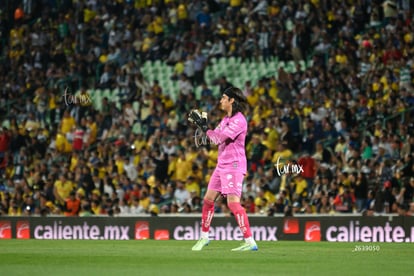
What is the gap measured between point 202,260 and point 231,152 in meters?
2.03

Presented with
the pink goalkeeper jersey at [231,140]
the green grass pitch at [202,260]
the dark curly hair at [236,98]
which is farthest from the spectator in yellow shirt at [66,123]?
the dark curly hair at [236,98]

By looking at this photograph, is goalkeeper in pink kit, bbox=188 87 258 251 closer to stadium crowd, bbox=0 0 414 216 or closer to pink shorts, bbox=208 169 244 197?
pink shorts, bbox=208 169 244 197

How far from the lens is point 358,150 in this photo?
2378 cm

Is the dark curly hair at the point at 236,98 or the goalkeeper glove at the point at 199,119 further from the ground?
the dark curly hair at the point at 236,98

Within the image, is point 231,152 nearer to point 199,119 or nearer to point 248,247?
point 199,119

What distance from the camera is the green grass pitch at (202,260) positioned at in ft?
39.1

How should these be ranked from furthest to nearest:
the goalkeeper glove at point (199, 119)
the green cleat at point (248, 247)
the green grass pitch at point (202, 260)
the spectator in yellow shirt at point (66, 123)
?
the spectator in yellow shirt at point (66, 123) < the green cleat at point (248, 247) < the goalkeeper glove at point (199, 119) < the green grass pitch at point (202, 260)

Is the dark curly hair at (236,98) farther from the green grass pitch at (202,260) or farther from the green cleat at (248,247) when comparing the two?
the green grass pitch at (202,260)

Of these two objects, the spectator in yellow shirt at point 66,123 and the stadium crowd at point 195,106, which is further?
the spectator in yellow shirt at point 66,123

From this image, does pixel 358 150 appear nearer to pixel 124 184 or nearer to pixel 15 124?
pixel 124 184

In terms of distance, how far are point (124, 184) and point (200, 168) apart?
2.08m

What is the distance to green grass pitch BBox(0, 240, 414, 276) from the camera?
1191 cm

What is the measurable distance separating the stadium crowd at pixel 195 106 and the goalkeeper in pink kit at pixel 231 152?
760cm

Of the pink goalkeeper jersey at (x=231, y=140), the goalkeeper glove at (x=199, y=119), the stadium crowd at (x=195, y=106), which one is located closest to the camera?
the pink goalkeeper jersey at (x=231, y=140)
